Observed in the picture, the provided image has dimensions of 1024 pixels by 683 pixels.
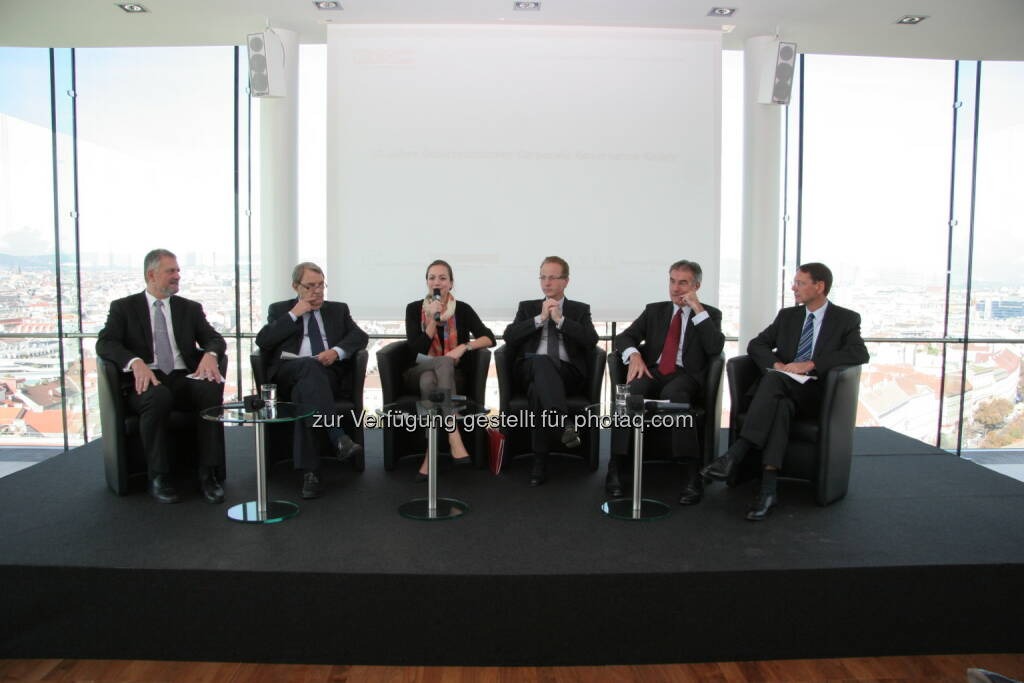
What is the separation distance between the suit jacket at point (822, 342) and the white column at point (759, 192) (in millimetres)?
1284

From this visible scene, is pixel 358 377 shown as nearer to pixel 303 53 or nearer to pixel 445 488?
pixel 445 488

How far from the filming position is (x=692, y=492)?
3.32 m

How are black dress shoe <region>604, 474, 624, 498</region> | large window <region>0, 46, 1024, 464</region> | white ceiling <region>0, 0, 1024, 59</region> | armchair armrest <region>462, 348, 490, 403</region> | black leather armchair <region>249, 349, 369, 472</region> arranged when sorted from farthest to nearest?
large window <region>0, 46, 1024, 464</region> → white ceiling <region>0, 0, 1024, 59</region> → armchair armrest <region>462, 348, 490, 403</region> → black leather armchair <region>249, 349, 369, 472</region> → black dress shoe <region>604, 474, 624, 498</region>

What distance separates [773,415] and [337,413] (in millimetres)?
2212

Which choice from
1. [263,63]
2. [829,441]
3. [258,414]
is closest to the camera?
[258,414]

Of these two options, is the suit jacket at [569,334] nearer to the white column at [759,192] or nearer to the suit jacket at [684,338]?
the suit jacket at [684,338]

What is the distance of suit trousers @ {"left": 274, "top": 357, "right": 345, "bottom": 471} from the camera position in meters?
3.42

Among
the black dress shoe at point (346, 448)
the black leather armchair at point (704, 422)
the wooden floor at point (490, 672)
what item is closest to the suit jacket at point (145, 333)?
the black dress shoe at point (346, 448)

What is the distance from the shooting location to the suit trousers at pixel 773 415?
3.24 m

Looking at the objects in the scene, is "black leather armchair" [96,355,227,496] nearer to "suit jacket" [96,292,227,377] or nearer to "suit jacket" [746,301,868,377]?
"suit jacket" [96,292,227,377]

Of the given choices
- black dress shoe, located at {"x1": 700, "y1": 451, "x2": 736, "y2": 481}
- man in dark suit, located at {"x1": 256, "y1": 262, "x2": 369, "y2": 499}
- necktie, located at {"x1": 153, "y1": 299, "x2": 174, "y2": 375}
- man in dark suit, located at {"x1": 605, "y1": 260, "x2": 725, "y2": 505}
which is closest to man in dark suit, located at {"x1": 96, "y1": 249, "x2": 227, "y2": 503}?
necktie, located at {"x1": 153, "y1": 299, "x2": 174, "y2": 375}

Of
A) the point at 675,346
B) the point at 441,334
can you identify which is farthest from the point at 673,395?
the point at 441,334

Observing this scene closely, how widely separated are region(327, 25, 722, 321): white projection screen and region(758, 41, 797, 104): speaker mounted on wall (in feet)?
1.04

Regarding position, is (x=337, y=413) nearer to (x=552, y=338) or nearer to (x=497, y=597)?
(x=552, y=338)
